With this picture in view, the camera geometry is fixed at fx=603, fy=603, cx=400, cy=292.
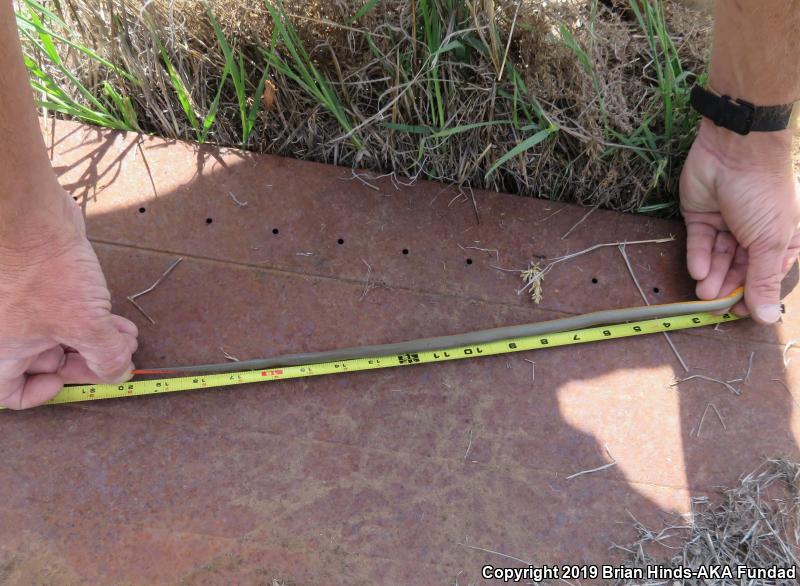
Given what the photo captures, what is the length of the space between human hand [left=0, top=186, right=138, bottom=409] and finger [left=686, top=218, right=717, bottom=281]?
68.0 inches

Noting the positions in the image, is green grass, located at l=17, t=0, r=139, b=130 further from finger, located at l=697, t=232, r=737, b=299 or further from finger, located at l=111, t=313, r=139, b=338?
finger, located at l=697, t=232, r=737, b=299

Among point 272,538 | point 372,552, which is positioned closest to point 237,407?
point 272,538

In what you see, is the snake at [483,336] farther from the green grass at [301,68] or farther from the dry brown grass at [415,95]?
the green grass at [301,68]

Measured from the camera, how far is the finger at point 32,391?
5.38 feet

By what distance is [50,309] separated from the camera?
61.2 inches

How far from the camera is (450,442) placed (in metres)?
1.73

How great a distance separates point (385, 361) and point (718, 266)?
43.4 inches

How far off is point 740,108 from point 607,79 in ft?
1.57

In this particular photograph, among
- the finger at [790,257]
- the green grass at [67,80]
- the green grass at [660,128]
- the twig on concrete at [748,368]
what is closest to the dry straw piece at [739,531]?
the twig on concrete at [748,368]

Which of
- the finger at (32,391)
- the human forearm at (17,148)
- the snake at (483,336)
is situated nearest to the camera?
the human forearm at (17,148)

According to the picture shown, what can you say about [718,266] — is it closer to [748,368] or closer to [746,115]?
[748,368]

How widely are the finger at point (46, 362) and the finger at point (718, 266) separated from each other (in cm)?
193

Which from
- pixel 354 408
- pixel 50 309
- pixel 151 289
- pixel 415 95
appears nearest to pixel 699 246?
pixel 415 95

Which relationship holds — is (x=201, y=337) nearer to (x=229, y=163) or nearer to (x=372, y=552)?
(x=229, y=163)
